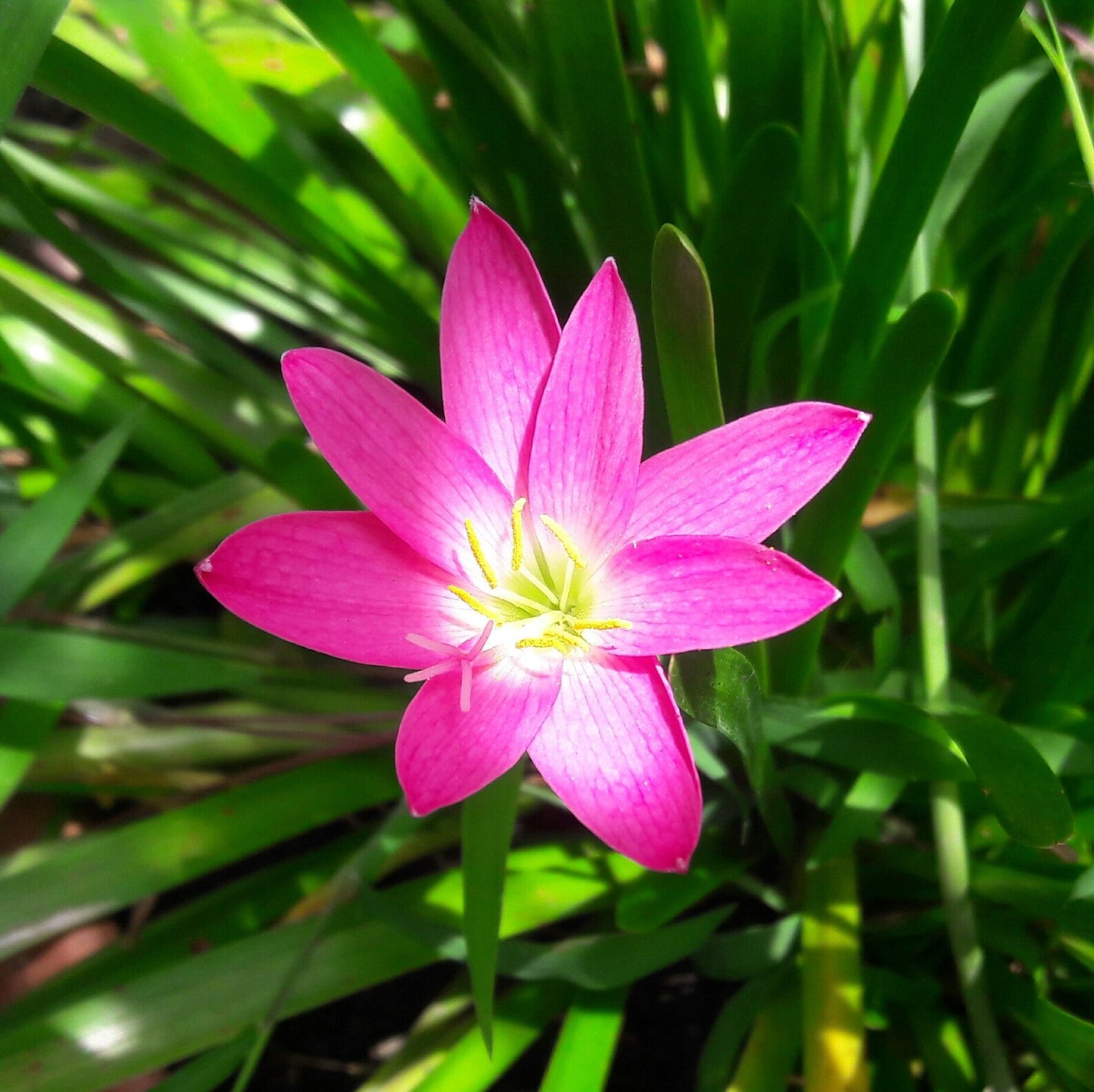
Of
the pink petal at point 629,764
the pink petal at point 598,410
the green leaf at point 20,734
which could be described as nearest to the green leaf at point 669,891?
the pink petal at point 629,764

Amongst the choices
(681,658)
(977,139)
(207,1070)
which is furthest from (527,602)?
(977,139)

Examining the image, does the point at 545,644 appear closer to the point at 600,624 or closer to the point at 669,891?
the point at 600,624

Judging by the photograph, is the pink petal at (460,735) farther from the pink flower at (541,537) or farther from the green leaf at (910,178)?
the green leaf at (910,178)

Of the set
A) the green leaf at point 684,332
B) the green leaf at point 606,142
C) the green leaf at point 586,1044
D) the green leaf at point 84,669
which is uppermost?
the green leaf at point 606,142

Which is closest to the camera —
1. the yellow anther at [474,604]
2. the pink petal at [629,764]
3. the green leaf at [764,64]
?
the pink petal at [629,764]

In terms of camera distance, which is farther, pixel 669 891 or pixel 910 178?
pixel 669 891

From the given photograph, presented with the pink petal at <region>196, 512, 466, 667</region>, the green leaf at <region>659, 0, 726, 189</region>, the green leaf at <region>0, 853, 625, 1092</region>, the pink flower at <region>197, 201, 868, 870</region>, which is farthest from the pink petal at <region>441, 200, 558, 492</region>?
the green leaf at <region>0, 853, 625, 1092</region>

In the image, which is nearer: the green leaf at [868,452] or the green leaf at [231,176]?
the green leaf at [868,452]
